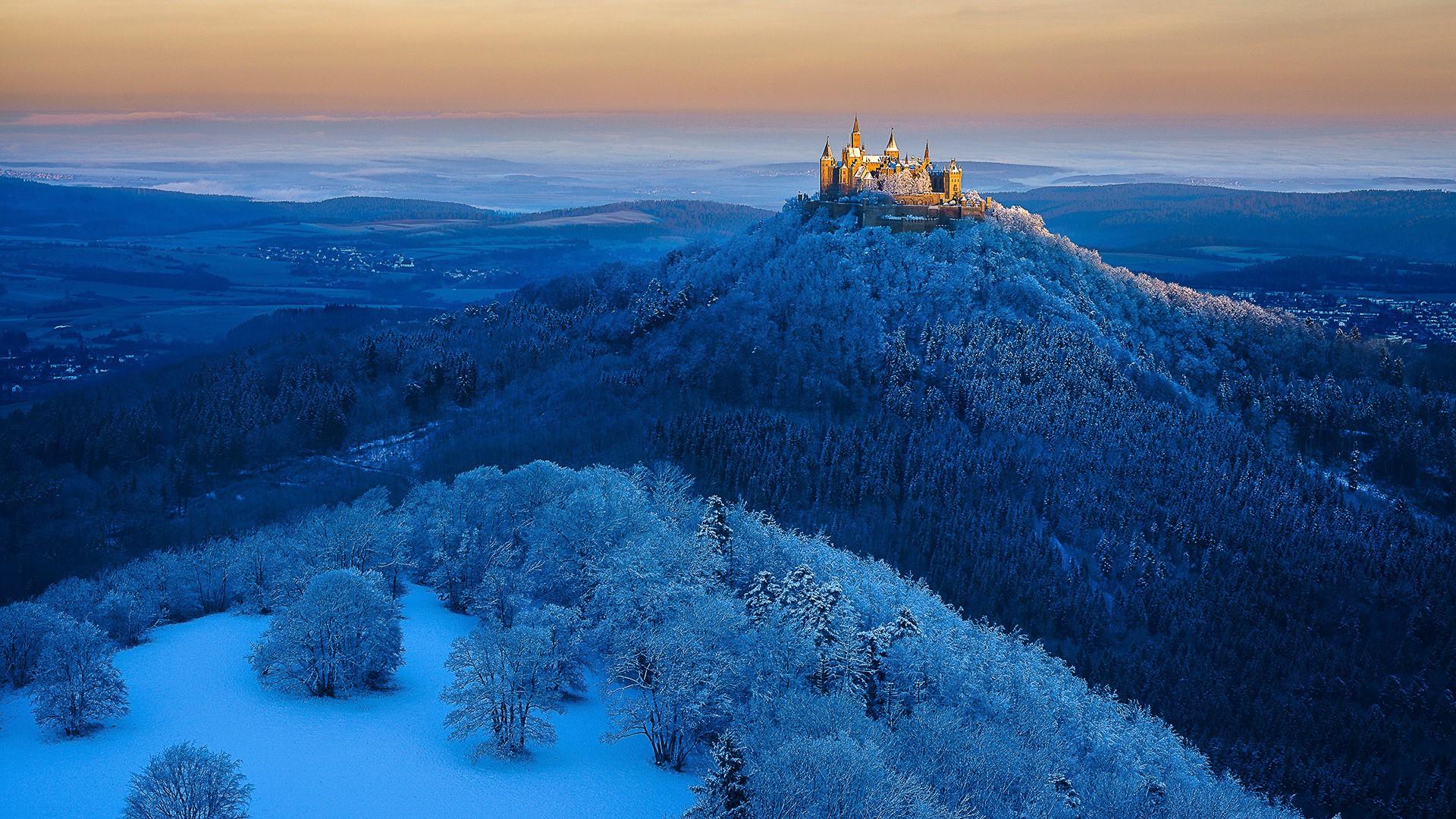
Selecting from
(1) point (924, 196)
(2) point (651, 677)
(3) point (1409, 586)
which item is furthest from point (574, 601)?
(1) point (924, 196)

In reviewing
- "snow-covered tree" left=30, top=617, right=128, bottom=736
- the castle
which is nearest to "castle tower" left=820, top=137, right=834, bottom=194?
the castle

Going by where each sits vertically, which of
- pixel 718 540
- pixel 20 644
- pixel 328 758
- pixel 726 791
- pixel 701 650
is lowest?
pixel 328 758

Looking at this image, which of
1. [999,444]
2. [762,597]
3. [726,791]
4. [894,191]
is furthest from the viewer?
[894,191]

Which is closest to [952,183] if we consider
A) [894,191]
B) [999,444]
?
[894,191]

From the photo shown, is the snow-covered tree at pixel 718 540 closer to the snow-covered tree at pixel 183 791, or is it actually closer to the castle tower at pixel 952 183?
the snow-covered tree at pixel 183 791

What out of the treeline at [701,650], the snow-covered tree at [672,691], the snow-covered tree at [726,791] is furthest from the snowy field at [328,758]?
the snow-covered tree at [726,791]

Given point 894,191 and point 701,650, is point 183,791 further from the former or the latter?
point 894,191

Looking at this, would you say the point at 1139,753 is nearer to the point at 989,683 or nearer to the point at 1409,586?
the point at 989,683

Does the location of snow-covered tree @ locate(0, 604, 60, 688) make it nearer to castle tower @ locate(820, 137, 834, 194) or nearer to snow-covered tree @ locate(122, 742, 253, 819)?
snow-covered tree @ locate(122, 742, 253, 819)

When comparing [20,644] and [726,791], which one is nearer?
[726,791]
